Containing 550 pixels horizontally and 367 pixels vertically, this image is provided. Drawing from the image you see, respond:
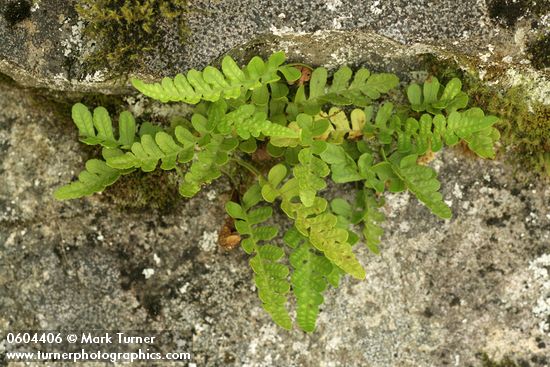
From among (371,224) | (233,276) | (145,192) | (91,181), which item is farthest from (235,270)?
(91,181)

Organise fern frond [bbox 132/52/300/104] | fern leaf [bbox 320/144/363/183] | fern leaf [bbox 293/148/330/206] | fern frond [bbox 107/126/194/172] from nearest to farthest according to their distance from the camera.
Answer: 1. fern frond [bbox 132/52/300/104]
2. fern leaf [bbox 293/148/330/206]
3. fern frond [bbox 107/126/194/172]
4. fern leaf [bbox 320/144/363/183]

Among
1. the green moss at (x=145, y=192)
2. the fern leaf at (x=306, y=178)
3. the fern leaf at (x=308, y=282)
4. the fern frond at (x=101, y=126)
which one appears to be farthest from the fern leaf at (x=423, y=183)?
the fern frond at (x=101, y=126)

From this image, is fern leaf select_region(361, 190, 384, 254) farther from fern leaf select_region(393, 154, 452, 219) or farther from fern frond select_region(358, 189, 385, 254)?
fern leaf select_region(393, 154, 452, 219)

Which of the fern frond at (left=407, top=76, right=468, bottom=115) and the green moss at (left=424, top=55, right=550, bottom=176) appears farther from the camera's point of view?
the green moss at (left=424, top=55, right=550, bottom=176)

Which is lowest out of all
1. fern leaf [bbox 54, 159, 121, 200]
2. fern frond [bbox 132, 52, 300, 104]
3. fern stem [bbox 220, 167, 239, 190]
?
fern stem [bbox 220, 167, 239, 190]

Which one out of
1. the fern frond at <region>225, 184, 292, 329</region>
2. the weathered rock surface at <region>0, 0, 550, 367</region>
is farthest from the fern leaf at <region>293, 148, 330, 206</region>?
the weathered rock surface at <region>0, 0, 550, 367</region>

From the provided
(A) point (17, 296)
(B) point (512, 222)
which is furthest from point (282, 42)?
(A) point (17, 296)

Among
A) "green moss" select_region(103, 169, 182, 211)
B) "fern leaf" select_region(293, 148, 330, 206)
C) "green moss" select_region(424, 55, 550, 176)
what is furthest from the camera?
"green moss" select_region(103, 169, 182, 211)

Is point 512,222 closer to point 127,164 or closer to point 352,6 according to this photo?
point 352,6
